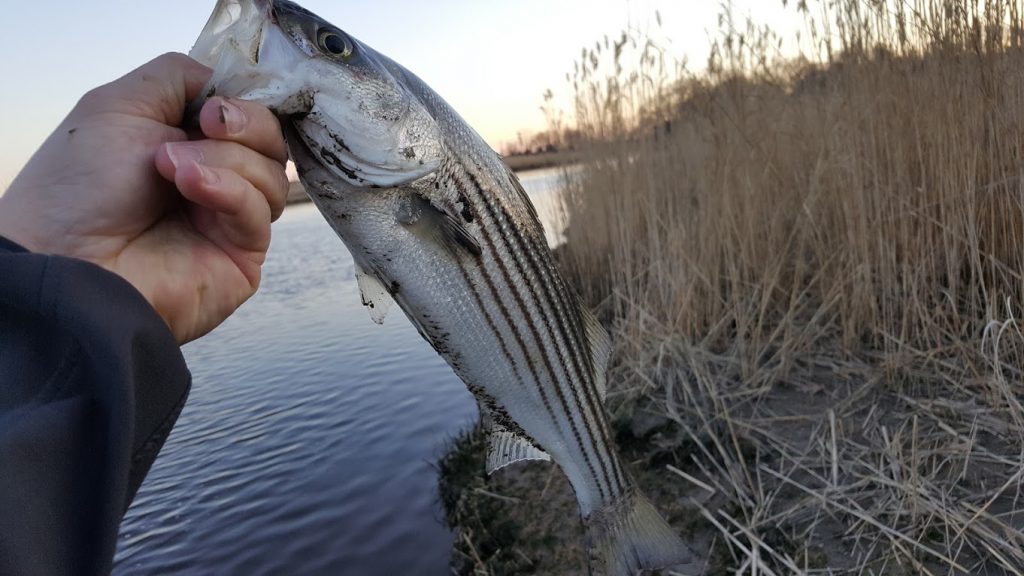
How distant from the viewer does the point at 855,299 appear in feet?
13.5

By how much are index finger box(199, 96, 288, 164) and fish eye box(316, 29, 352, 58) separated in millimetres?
248

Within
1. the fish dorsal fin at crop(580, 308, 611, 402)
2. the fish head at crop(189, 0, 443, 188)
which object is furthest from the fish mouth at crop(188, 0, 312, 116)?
the fish dorsal fin at crop(580, 308, 611, 402)

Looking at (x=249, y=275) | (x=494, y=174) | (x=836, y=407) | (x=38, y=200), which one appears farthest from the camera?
(x=836, y=407)

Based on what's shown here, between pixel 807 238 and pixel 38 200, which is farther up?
pixel 38 200

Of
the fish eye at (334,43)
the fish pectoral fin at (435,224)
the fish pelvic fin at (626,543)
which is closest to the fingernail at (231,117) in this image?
the fish eye at (334,43)

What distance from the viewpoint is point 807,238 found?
483 centimetres

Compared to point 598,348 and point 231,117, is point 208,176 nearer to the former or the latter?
point 231,117

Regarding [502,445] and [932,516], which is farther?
[932,516]

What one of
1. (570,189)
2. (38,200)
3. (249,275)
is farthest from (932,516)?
(570,189)

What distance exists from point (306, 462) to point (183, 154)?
17.0ft

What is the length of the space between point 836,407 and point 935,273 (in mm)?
1226

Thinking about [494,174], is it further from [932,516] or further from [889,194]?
[889,194]

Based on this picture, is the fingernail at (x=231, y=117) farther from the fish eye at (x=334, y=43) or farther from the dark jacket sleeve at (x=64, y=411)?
the dark jacket sleeve at (x=64, y=411)

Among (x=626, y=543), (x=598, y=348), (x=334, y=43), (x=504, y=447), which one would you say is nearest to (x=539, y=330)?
(x=598, y=348)
